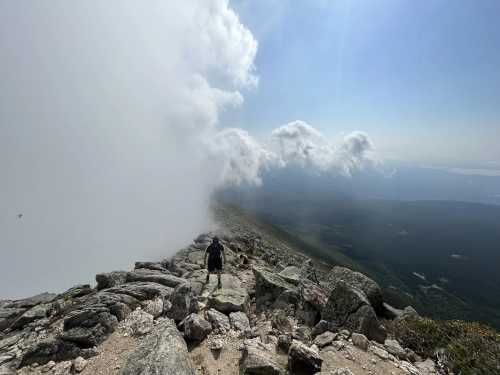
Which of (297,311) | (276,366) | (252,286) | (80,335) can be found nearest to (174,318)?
(80,335)

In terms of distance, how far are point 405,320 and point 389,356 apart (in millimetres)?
5593

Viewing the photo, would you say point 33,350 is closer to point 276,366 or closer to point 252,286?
point 276,366

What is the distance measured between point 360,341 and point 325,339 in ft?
5.45

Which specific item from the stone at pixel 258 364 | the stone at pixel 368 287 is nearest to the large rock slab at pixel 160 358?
the stone at pixel 258 364

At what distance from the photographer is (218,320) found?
40.7 ft

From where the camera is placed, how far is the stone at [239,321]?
40.5 feet

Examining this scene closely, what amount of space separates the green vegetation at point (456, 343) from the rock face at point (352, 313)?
197 cm

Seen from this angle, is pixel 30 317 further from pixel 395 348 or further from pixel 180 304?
pixel 395 348

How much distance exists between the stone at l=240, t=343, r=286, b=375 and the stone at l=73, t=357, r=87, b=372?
6.32m

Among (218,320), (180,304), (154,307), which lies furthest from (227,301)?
(154,307)

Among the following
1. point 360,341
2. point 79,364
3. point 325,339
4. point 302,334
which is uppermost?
point 79,364

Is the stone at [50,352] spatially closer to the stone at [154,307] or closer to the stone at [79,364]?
the stone at [79,364]

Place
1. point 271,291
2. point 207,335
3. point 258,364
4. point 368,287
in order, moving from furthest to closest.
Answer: point 368,287, point 271,291, point 207,335, point 258,364

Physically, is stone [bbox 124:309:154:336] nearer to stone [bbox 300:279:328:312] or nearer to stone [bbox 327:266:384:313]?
stone [bbox 300:279:328:312]
